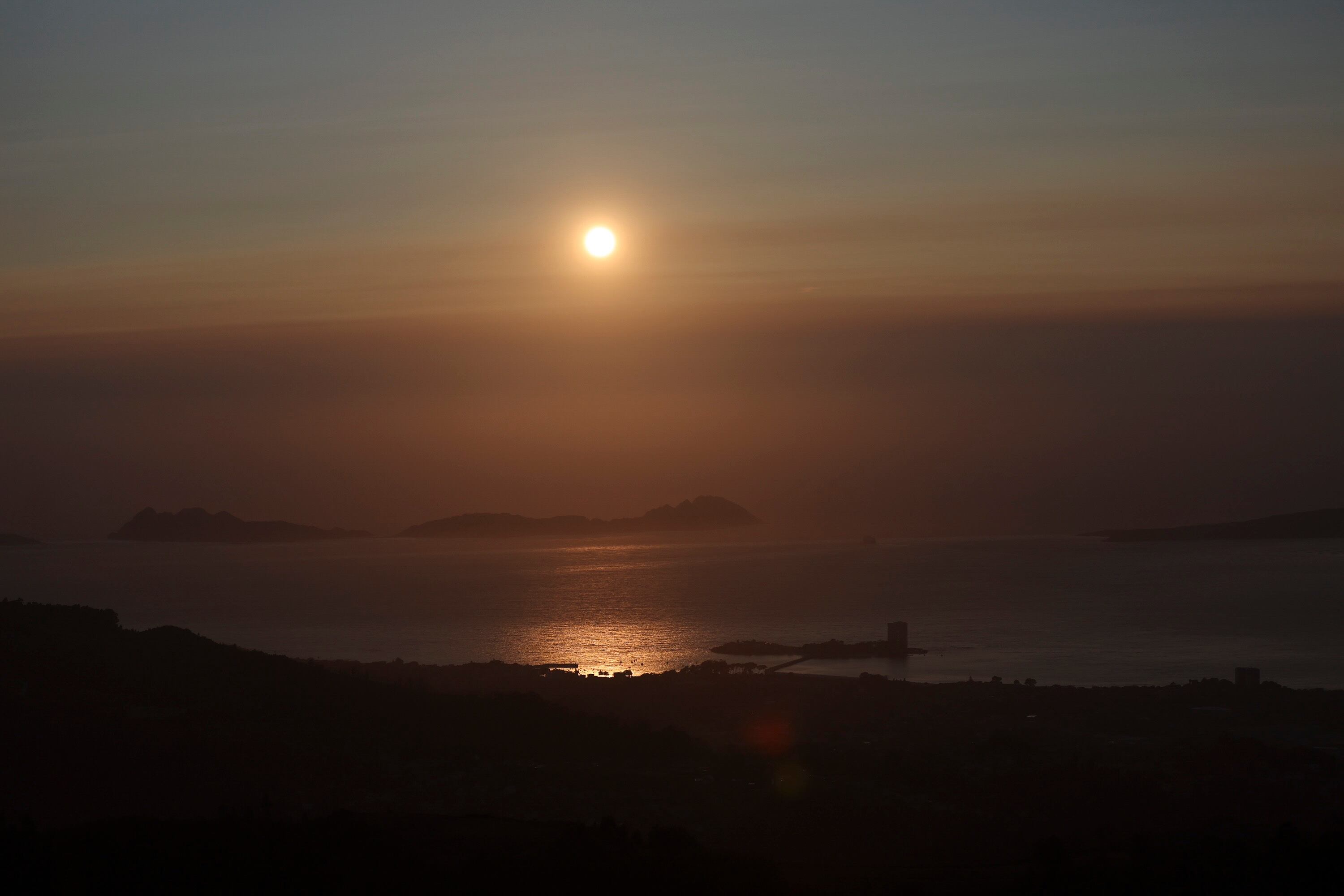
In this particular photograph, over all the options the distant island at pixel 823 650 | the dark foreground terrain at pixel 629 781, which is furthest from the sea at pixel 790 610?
the dark foreground terrain at pixel 629 781

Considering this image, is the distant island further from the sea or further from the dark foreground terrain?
the dark foreground terrain

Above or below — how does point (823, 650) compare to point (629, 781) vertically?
above

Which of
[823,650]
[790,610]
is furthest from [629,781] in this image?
[790,610]

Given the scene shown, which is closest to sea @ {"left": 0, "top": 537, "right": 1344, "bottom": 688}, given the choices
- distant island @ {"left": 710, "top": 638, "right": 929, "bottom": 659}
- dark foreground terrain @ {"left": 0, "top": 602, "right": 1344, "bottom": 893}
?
distant island @ {"left": 710, "top": 638, "right": 929, "bottom": 659}

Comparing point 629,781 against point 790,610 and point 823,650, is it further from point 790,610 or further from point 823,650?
point 790,610

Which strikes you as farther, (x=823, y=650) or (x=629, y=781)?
(x=823, y=650)

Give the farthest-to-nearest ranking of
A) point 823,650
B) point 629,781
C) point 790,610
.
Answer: point 790,610, point 823,650, point 629,781

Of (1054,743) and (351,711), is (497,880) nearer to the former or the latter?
(351,711)
